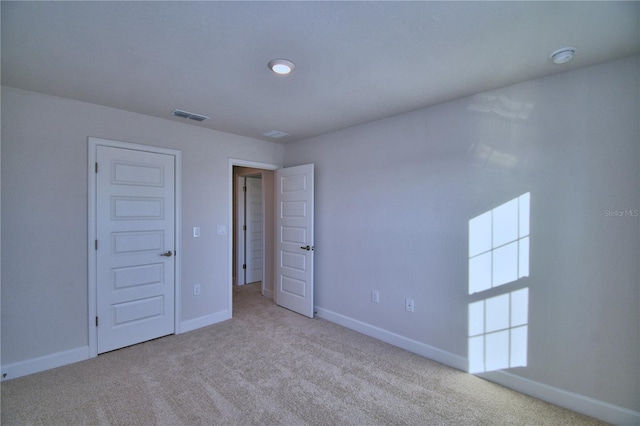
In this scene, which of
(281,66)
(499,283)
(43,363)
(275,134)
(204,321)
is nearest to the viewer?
(281,66)

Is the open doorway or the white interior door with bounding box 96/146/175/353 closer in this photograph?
the white interior door with bounding box 96/146/175/353

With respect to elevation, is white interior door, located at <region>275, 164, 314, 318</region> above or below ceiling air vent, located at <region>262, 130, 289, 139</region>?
A: below

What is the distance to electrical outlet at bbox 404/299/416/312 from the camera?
9.89ft

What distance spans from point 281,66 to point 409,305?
2.56 m

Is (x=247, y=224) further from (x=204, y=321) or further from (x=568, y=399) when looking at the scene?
(x=568, y=399)

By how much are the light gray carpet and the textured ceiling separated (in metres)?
2.49

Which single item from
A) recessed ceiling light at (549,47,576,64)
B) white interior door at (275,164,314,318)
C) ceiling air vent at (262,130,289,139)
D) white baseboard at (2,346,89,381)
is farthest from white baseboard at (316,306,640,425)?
white baseboard at (2,346,89,381)

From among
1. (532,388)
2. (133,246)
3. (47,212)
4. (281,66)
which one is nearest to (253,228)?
(133,246)

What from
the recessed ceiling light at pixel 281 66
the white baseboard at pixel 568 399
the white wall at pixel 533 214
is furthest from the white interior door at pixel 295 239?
the white baseboard at pixel 568 399

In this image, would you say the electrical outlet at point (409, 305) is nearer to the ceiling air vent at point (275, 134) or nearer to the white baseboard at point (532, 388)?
the white baseboard at point (532, 388)

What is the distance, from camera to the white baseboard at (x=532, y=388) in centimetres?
196

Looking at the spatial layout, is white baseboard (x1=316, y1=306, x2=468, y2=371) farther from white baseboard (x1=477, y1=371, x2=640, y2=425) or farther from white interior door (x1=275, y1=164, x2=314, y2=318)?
white interior door (x1=275, y1=164, x2=314, y2=318)

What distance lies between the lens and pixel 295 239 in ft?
13.6

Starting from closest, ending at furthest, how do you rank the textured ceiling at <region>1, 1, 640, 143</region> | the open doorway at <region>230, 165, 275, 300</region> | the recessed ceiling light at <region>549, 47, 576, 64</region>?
the textured ceiling at <region>1, 1, 640, 143</region> → the recessed ceiling light at <region>549, 47, 576, 64</region> → the open doorway at <region>230, 165, 275, 300</region>
